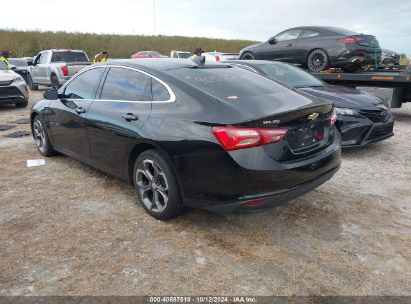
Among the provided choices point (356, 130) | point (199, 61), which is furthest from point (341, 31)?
point (199, 61)

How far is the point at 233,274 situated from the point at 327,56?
7823mm

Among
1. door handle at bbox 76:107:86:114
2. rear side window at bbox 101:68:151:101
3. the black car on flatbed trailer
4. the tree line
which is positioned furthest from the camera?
the tree line

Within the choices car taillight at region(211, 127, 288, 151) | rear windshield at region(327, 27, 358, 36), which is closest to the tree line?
rear windshield at region(327, 27, 358, 36)

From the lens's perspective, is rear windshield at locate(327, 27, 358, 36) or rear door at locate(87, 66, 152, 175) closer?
rear door at locate(87, 66, 152, 175)

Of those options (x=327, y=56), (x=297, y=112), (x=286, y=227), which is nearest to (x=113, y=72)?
(x=297, y=112)

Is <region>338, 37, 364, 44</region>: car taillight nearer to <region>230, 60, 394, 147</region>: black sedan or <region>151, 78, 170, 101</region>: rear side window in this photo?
<region>230, 60, 394, 147</region>: black sedan

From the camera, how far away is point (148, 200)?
12.4 ft

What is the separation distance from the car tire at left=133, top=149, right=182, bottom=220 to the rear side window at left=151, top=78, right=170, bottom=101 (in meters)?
0.51

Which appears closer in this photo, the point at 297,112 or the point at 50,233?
the point at 297,112

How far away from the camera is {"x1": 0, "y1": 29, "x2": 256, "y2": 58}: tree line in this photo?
35.1 m

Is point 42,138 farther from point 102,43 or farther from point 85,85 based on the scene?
point 102,43

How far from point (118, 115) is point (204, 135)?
125cm

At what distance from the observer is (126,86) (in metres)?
3.97

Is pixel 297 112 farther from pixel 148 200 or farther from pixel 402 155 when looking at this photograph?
pixel 402 155
